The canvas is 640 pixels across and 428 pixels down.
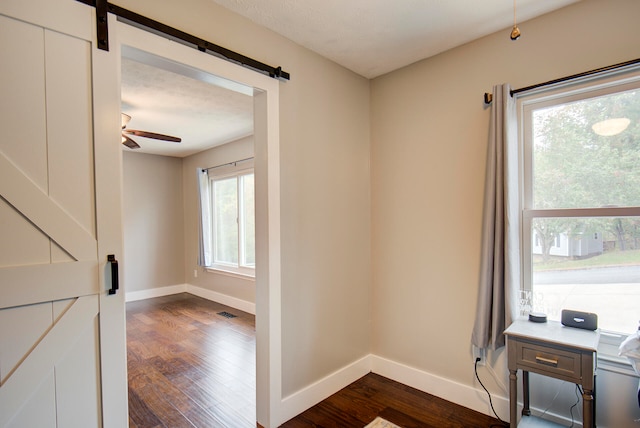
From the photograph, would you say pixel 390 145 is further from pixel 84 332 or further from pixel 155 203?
pixel 155 203

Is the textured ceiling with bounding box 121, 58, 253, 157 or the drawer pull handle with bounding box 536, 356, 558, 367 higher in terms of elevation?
the textured ceiling with bounding box 121, 58, 253, 157

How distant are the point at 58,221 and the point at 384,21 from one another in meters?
2.10

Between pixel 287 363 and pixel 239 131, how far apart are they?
3386mm

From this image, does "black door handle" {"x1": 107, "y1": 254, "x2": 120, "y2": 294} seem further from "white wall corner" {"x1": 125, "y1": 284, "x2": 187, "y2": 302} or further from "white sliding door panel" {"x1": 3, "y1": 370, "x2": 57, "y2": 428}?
"white wall corner" {"x1": 125, "y1": 284, "x2": 187, "y2": 302}

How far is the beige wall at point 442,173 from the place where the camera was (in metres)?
2.04

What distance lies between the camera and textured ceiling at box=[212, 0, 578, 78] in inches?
76.2

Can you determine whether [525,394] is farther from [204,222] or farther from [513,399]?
[204,222]

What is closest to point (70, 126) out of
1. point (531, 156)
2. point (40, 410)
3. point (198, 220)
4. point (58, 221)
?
point (58, 221)

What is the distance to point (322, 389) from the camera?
2520 mm

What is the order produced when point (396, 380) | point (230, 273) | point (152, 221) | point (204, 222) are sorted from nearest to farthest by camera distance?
point (396, 380)
point (230, 273)
point (204, 222)
point (152, 221)

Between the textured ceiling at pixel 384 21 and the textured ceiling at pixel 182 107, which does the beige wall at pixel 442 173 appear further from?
the textured ceiling at pixel 182 107

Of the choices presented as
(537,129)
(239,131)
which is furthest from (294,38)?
(239,131)

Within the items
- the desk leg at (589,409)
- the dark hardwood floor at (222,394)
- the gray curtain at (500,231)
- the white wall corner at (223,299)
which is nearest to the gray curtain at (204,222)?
the white wall corner at (223,299)

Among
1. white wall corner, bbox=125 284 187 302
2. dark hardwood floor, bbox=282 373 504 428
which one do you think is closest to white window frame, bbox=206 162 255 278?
white wall corner, bbox=125 284 187 302
